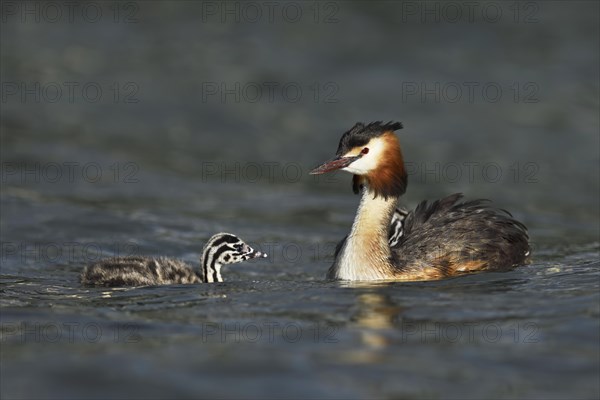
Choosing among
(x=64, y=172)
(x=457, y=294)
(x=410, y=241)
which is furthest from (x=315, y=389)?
(x=64, y=172)

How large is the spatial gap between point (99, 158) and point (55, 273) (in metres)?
5.36

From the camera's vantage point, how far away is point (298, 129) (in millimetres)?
17125

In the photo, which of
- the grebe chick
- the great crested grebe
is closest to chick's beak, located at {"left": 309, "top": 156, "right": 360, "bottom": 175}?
the great crested grebe

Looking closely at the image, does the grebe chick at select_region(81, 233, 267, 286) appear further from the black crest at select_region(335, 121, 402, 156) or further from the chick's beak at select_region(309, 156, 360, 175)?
the black crest at select_region(335, 121, 402, 156)

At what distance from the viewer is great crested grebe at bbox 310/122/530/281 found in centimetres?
970

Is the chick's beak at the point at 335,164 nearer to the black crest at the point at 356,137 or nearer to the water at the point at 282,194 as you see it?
the black crest at the point at 356,137

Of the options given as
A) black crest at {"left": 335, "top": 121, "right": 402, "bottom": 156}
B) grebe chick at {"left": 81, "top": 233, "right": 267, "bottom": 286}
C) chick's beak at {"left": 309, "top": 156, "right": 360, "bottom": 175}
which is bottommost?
grebe chick at {"left": 81, "top": 233, "right": 267, "bottom": 286}

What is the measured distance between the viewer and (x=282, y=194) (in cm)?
1520

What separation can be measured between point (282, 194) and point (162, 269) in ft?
17.1

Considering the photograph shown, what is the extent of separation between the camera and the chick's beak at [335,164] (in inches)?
376

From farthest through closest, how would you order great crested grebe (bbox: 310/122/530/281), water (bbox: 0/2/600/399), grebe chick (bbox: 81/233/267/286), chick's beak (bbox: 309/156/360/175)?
grebe chick (bbox: 81/233/267/286), great crested grebe (bbox: 310/122/530/281), chick's beak (bbox: 309/156/360/175), water (bbox: 0/2/600/399)

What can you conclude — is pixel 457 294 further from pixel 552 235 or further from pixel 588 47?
pixel 588 47

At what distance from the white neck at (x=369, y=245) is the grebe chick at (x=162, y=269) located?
0.98m

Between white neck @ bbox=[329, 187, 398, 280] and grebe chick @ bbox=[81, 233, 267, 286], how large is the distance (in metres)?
0.98
